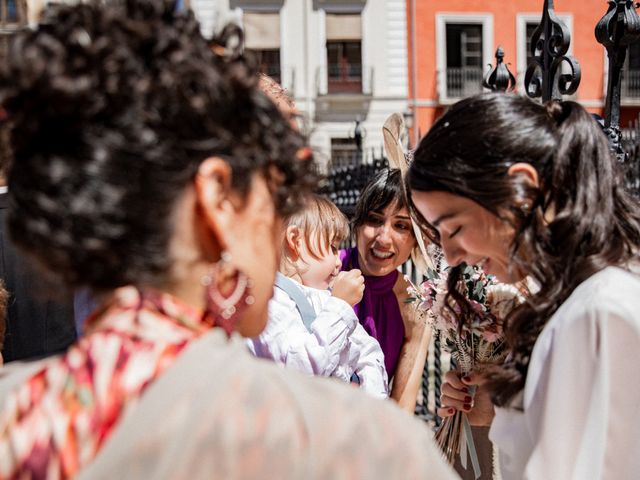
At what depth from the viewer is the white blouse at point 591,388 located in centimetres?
125

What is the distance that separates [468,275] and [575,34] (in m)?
22.6

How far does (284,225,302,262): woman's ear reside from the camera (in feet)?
7.92

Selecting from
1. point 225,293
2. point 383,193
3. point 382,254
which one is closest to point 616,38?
point 383,193

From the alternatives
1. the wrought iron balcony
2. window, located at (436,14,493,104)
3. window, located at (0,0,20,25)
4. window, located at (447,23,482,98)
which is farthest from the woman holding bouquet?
window, located at (447,23,482,98)

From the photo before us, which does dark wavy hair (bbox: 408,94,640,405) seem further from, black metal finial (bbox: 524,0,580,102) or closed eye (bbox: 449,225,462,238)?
black metal finial (bbox: 524,0,580,102)

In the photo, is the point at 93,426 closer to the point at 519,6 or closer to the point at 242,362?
the point at 242,362

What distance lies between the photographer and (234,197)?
857 millimetres

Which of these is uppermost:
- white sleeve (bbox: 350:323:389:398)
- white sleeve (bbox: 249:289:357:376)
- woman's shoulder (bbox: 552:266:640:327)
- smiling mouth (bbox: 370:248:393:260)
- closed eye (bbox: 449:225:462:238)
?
closed eye (bbox: 449:225:462:238)

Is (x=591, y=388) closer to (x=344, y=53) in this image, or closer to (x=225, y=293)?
(x=225, y=293)

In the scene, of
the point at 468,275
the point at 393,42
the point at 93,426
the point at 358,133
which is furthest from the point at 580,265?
the point at 393,42

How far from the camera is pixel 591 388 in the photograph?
1.25 meters

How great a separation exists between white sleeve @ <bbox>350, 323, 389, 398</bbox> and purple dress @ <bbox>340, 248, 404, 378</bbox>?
0.30m

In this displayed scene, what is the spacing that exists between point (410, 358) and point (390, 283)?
30cm

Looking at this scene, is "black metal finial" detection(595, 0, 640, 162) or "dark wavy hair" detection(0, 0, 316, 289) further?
"black metal finial" detection(595, 0, 640, 162)
